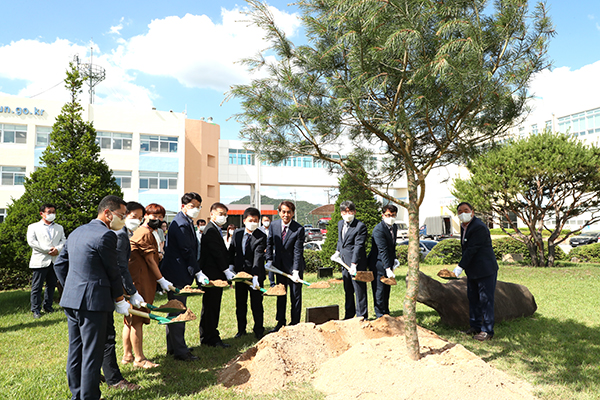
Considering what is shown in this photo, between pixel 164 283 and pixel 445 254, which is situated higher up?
pixel 164 283

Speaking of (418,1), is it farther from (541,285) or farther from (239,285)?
(541,285)

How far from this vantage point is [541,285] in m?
9.73

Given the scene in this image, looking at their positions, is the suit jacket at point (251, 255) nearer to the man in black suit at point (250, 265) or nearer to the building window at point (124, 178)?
the man in black suit at point (250, 265)

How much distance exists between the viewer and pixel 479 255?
206 inches

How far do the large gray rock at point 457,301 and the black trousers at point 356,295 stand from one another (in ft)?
2.54

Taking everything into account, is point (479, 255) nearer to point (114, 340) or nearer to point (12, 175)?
point (114, 340)

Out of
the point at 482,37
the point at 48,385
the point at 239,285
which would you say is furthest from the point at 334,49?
the point at 48,385

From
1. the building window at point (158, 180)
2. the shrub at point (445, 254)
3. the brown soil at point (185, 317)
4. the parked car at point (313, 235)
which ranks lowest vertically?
the parked car at point (313, 235)

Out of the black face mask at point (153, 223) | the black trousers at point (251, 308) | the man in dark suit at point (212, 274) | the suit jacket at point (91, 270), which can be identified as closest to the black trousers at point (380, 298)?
the black trousers at point (251, 308)

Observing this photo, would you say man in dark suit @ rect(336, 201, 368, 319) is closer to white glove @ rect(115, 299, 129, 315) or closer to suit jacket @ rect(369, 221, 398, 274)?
suit jacket @ rect(369, 221, 398, 274)

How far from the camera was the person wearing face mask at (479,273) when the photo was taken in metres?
5.10

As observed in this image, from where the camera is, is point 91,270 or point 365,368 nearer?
point 91,270

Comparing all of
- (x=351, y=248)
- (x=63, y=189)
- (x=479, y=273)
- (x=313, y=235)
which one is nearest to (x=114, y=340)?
(x=351, y=248)

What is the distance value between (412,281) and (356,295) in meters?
1.70
